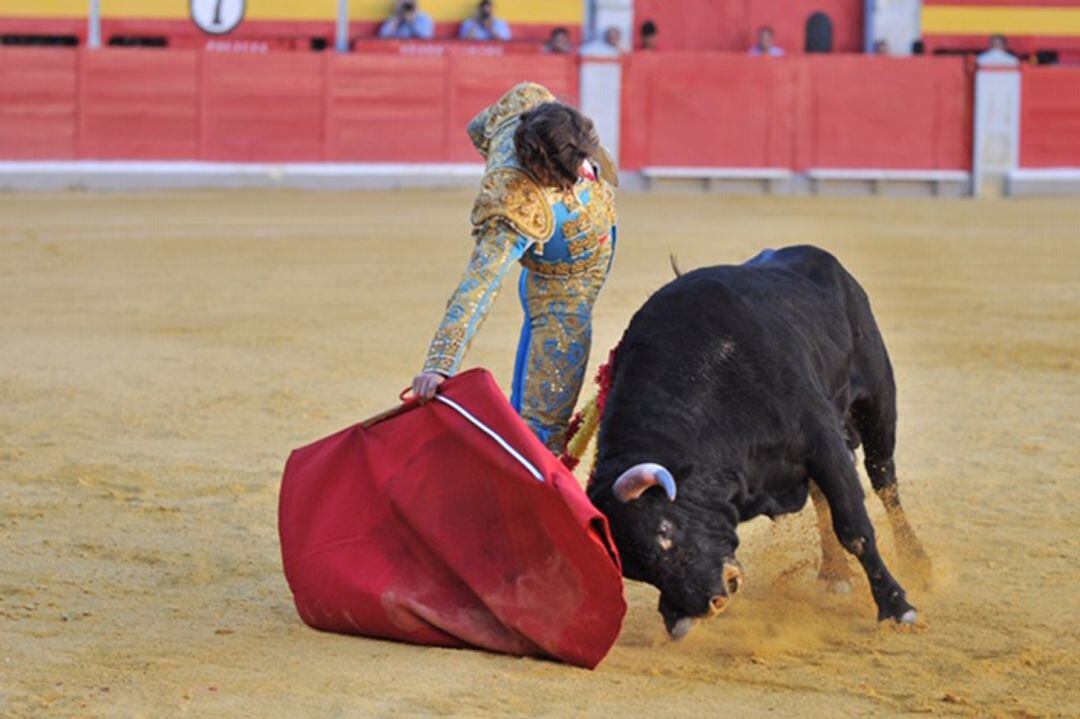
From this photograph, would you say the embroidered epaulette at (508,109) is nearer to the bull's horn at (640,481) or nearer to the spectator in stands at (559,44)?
the bull's horn at (640,481)

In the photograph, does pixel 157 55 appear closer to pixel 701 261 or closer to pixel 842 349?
pixel 701 261

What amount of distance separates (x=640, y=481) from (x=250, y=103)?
10613mm

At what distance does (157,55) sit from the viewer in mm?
12977

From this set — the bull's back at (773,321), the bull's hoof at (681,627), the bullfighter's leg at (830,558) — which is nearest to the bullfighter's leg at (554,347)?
the bull's back at (773,321)

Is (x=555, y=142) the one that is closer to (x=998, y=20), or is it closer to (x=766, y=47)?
(x=766, y=47)

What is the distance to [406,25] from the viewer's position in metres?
13.8

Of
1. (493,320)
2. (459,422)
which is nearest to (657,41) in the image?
(493,320)

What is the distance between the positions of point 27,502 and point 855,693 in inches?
85.7

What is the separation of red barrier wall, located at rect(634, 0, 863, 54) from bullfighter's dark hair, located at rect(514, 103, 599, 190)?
1235 centimetres

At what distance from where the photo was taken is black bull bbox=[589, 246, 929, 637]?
9.86ft

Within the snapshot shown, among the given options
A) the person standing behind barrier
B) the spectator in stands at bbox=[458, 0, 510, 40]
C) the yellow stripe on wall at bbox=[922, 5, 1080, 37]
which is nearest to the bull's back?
the spectator in stands at bbox=[458, 0, 510, 40]

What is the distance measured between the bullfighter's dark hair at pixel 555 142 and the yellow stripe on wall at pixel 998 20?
1270cm

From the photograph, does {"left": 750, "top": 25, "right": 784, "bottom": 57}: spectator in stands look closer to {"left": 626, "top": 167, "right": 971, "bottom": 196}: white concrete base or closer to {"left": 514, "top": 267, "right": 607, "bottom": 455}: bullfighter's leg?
{"left": 626, "top": 167, "right": 971, "bottom": 196}: white concrete base

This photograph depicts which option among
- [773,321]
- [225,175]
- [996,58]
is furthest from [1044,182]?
[773,321]
